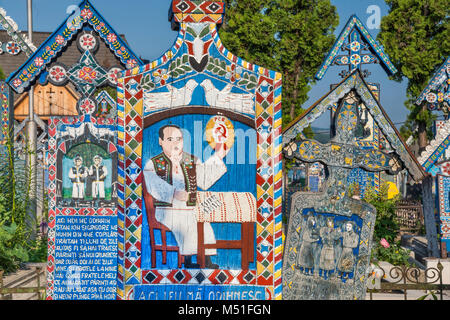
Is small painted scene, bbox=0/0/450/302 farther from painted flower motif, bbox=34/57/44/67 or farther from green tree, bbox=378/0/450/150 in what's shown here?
green tree, bbox=378/0/450/150

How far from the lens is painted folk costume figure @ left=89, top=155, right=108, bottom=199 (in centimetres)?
649

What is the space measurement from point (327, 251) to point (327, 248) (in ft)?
0.11

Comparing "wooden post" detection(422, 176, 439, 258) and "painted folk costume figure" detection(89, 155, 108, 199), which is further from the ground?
"painted folk costume figure" detection(89, 155, 108, 199)

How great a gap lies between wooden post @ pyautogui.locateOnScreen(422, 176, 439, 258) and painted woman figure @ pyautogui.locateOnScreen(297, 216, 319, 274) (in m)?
5.08

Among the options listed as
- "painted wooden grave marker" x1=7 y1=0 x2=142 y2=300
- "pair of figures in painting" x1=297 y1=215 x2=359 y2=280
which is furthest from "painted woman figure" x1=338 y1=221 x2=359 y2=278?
"painted wooden grave marker" x1=7 y1=0 x2=142 y2=300

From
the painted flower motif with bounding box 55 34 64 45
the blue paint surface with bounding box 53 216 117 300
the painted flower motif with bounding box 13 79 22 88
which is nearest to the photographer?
the blue paint surface with bounding box 53 216 117 300

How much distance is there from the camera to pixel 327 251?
21.4ft

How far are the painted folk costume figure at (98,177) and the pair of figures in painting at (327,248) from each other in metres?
2.40

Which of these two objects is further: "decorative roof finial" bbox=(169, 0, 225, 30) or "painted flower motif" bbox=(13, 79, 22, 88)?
"painted flower motif" bbox=(13, 79, 22, 88)

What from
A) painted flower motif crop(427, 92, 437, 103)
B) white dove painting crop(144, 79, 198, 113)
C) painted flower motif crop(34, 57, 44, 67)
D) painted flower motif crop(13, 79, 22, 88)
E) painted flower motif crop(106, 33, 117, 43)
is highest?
painted flower motif crop(106, 33, 117, 43)

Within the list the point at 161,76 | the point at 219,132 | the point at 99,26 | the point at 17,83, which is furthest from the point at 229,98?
the point at 17,83

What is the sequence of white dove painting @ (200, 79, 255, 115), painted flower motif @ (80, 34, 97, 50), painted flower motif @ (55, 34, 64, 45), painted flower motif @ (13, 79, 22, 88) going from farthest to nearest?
painted flower motif @ (80, 34, 97, 50) → painted flower motif @ (55, 34, 64, 45) → painted flower motif @ (13, 79, 22, 88) → white dove painting @ (200, 79, 255, 115)

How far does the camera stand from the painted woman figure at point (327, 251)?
6.50 meters

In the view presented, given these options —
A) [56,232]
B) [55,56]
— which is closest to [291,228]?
[56,232]
